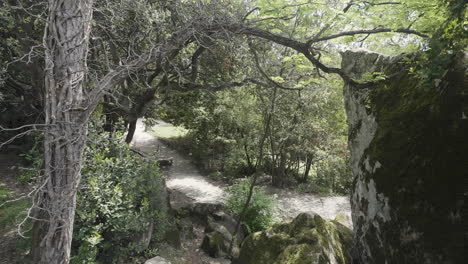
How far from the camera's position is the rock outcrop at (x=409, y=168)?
104 inches

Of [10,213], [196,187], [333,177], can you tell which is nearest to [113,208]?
[10,213]

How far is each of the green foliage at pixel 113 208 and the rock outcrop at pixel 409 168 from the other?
3.95 meters

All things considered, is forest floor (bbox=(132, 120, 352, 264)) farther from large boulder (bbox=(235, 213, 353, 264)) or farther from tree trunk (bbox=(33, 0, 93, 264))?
tree trunk (bbox=(33, 0, 93, 264))

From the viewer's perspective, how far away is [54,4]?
8.66 ft

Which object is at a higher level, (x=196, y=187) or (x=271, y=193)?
(x=271, y=193)

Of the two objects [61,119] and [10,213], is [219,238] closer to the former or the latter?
[10,213]

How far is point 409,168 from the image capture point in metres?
3.22

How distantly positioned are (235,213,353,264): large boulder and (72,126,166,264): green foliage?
2.31 metres

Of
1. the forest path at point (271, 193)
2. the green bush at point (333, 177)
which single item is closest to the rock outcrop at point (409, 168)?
the forest path at point (271, 193)

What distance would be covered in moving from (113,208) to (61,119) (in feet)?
8.39

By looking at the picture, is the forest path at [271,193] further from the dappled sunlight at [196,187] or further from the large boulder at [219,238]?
the large boulder at [219,238]

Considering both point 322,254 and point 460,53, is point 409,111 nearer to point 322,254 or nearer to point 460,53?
point 460,53

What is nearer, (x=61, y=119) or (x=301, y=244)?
(x=61, y=119)

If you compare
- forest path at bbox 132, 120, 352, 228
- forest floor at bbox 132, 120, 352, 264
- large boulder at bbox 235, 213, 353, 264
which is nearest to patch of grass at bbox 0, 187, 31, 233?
forest floor at bbox 132, 120, 352, 264
